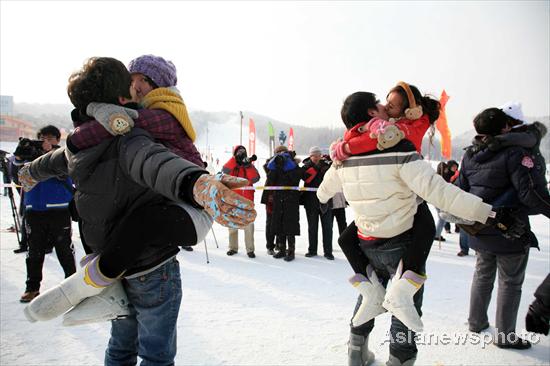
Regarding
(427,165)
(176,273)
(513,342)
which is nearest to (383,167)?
(427,165)

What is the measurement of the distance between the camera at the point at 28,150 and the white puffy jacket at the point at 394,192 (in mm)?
4219

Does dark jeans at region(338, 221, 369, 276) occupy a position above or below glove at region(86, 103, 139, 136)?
below

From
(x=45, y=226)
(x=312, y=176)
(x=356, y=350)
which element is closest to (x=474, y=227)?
(x=356, y=350)

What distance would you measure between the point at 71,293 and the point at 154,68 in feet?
3.63

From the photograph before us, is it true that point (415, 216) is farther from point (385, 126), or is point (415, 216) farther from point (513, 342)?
point (513, 342)

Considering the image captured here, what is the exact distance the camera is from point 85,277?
1.33m

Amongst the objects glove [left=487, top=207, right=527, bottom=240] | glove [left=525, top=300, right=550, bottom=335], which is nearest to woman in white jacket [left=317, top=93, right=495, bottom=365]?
glove [left=487, top=207, right=527, bottom=240]

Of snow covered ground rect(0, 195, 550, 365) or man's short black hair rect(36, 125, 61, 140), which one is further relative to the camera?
man's short black hair rect(36, 125, 61, 140)

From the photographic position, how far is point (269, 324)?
11.0 feet

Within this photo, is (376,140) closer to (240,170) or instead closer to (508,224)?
(508,224)

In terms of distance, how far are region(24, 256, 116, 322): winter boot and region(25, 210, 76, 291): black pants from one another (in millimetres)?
3162

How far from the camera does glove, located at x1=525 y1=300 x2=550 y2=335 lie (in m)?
1.82

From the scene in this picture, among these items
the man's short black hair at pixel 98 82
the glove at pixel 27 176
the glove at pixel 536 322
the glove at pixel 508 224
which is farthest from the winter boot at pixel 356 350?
the glove at pixel 27 176

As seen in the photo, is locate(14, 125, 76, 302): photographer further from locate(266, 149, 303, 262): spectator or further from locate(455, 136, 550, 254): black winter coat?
locate(455, 136, 550, 254): black winter coat
